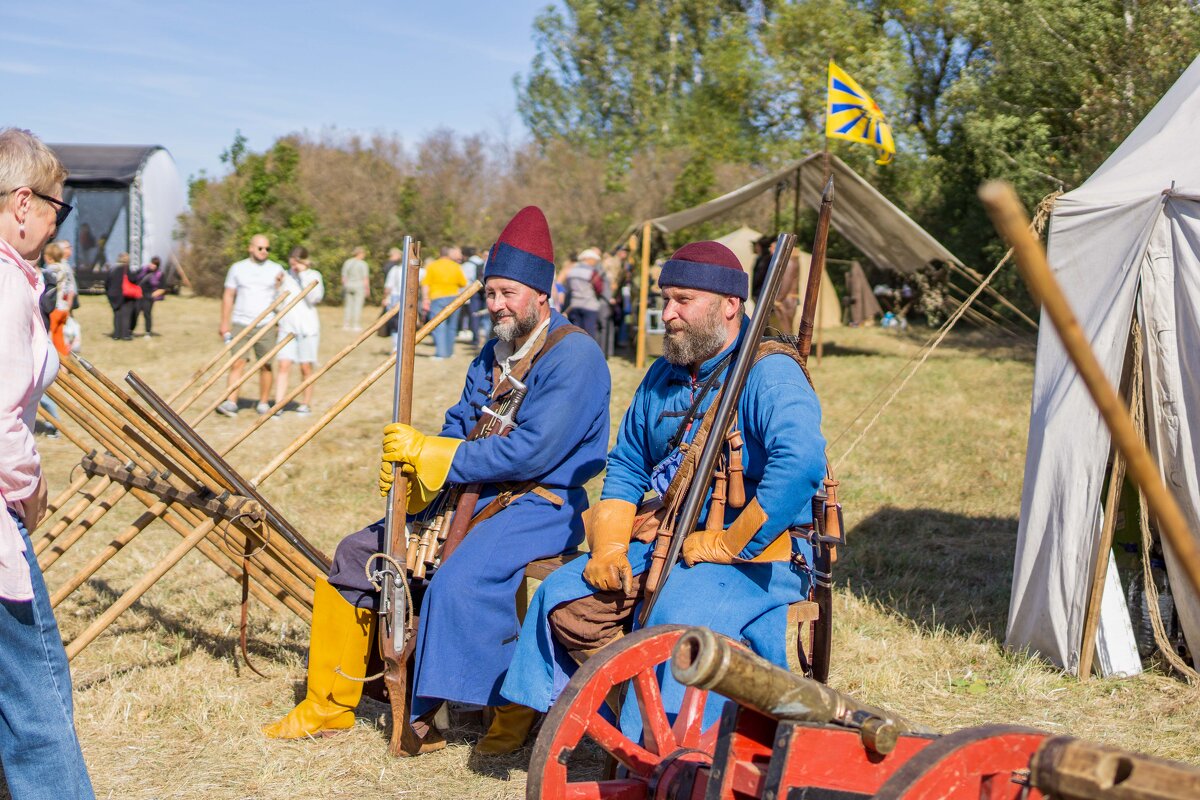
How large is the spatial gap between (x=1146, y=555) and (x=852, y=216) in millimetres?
10465

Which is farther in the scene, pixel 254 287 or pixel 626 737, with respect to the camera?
pixel 254 287

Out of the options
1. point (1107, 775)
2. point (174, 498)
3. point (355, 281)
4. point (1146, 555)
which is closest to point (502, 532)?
point (174, 498)

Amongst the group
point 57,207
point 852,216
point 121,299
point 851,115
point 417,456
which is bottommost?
point 417,456

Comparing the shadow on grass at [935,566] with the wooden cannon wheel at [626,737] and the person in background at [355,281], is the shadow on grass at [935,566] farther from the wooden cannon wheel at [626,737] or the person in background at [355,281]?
the person in background at [355,281]

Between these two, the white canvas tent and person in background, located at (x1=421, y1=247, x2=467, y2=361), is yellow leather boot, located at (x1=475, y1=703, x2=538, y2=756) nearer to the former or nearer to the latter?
the white canvas tent

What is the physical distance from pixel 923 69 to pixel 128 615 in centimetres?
2535

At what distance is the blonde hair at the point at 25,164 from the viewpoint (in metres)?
2.66

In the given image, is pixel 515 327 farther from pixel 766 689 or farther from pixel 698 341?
pixel 766 689

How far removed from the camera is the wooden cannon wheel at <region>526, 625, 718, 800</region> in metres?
2.61

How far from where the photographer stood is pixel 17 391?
2.51 metres

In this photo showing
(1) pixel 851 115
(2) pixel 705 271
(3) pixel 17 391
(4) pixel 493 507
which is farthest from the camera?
(1) pixel 851 115

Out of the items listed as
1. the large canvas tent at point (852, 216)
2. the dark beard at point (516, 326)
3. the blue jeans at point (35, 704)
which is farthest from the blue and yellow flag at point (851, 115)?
the blue jeans at point (35, 704)

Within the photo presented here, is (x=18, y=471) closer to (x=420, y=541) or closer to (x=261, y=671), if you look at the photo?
(x=420, y=541)

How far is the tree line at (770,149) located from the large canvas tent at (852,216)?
393 cm
